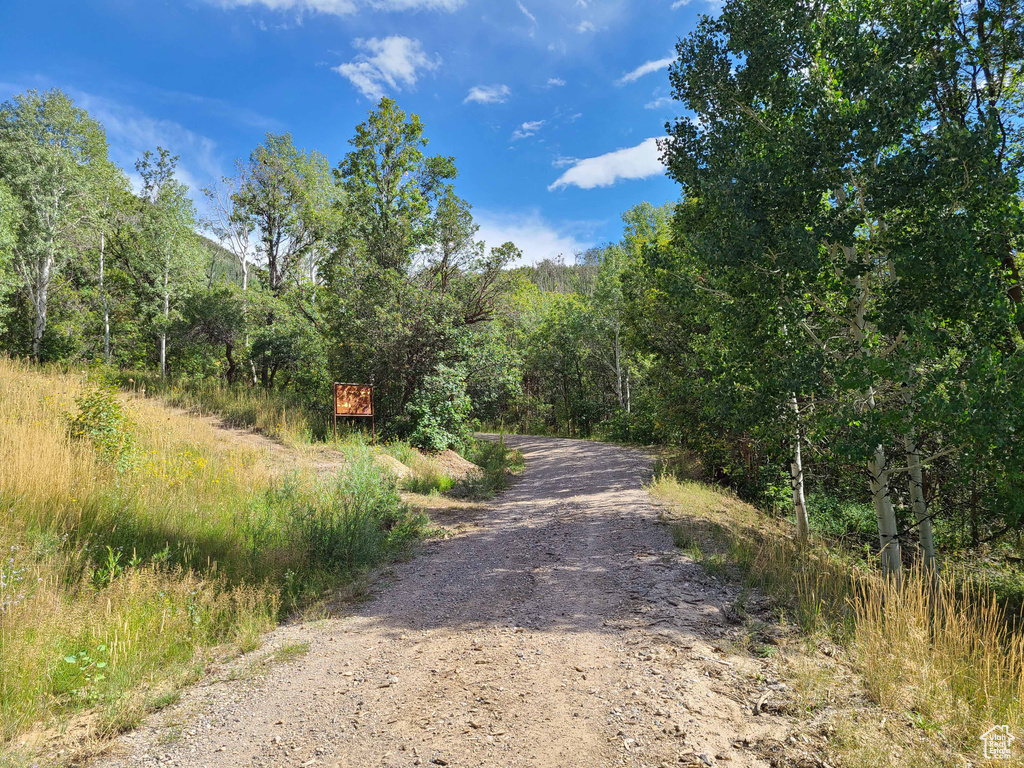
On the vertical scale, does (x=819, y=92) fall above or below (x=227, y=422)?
above

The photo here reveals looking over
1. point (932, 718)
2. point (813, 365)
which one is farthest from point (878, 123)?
point (932, 718)

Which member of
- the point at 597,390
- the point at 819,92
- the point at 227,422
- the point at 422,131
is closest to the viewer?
the point at 819,92

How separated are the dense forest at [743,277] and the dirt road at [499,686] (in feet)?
10.9

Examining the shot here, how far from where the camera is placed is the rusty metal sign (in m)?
12.8

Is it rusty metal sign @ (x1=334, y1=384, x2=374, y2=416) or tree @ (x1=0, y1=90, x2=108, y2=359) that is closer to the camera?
rusty metal sign @ (x1=334, y1=384, x2=374, y2=416)

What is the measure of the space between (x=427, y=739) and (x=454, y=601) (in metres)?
2.32

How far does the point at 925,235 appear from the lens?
18.2 feet

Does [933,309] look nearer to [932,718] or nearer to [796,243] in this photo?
[796,243]

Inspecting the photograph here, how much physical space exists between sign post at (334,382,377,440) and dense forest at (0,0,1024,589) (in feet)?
4.00

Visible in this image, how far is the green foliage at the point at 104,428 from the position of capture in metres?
6.73

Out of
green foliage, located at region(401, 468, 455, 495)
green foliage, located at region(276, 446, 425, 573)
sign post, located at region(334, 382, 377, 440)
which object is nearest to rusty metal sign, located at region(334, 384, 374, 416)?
sign post, located at region(334, 382, 377, 440)

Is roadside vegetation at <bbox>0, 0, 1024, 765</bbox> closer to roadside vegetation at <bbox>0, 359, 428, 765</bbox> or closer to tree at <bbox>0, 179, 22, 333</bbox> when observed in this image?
roadside vegetation at <bbox>0, 359, 428, 765</bbox>

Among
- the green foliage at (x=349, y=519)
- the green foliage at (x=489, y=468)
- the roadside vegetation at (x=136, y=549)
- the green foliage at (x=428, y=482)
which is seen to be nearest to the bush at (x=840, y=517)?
the green foliage at (x=489, y=468)

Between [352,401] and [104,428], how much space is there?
6.43 m
